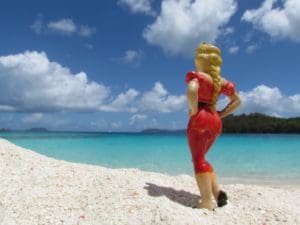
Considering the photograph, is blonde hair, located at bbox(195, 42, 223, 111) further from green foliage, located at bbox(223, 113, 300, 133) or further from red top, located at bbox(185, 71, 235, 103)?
green foliage, located at bbox(223, 113, 300, 133)

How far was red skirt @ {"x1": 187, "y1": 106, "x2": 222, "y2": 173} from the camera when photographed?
5777mm

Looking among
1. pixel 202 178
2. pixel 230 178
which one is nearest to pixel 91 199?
pixel 202 178

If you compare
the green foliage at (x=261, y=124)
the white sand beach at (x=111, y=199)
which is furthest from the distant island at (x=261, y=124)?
the white sand beach at (x=111, y=199)

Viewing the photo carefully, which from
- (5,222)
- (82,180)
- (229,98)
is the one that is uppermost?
(229,98)

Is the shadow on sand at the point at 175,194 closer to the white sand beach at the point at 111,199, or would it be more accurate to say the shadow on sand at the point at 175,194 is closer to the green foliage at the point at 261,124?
the white sand beach at the point at 111,199

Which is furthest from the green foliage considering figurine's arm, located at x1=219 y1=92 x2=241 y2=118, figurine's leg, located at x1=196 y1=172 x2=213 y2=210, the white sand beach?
figurine's leg, located at x1=196 y1=172 x2=213 y2=210

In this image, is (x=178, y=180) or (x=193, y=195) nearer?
(x=193, y=195)

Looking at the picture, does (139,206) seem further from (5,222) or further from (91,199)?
(5,222)

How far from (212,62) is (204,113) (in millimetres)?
731

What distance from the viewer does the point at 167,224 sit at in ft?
16.3

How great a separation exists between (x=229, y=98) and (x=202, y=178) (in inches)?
49.6

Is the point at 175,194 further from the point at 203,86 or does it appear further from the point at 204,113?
the point at 203,86

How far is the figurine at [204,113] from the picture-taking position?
5770 mm

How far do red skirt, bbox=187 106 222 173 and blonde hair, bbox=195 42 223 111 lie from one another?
20cm
